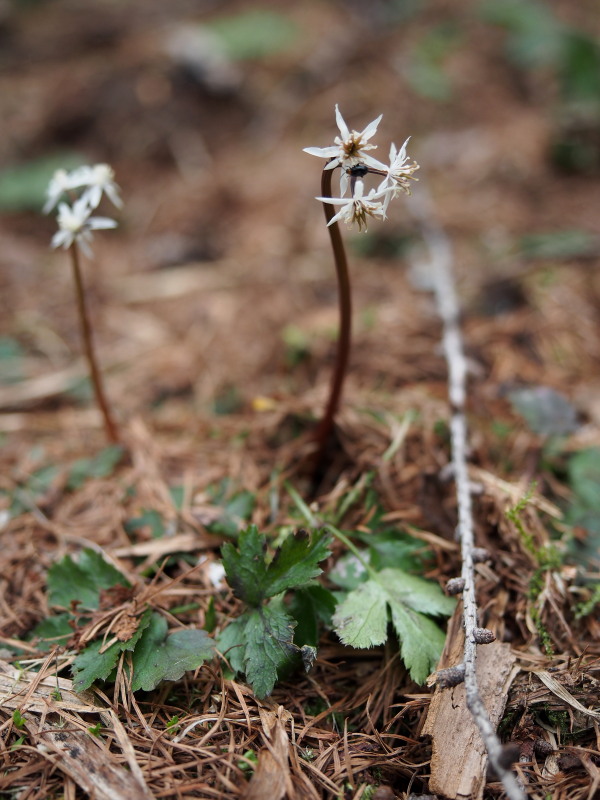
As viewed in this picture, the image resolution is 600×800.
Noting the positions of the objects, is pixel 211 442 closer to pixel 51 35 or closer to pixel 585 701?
pixel 585 701

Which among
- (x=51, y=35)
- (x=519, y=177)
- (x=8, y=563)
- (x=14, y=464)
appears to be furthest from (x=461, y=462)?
(x=51, y=35)

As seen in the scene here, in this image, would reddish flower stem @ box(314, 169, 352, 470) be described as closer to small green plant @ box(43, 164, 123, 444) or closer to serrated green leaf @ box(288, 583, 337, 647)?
serrated green leaf @ box(288, 583, 337, 647)

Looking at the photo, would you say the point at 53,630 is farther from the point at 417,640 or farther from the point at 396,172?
the point at 396,172

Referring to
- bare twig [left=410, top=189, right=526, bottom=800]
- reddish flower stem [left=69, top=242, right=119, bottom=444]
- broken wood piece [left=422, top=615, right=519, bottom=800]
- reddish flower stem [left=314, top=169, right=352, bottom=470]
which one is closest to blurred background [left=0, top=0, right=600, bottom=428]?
bare twig [left=410, top=189, right=526, bottom=800]

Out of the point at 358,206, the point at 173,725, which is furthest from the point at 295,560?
the point at 358,206

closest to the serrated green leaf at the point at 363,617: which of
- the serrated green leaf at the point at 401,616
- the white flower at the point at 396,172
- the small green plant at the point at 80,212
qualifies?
the serrated green leaf at the point at 401,616

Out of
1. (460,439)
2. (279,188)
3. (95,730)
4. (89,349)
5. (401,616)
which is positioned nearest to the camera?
(95,730)

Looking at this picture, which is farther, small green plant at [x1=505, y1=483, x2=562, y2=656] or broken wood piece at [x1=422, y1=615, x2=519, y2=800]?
small green plant at [x1=505, y1=483, x2=562, y2=656]
